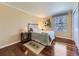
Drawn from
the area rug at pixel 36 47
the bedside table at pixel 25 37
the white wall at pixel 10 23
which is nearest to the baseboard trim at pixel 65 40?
the area rug at pixel 36 47

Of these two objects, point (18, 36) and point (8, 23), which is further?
point (18, 36)

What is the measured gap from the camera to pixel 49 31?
2.91 metres

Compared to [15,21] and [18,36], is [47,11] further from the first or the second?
[18,36]

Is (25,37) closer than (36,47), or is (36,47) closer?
(36,47)

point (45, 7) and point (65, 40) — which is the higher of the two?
point (45, 7)

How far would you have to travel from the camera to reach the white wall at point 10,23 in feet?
8.34

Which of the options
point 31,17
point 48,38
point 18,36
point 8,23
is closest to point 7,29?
point 8,23

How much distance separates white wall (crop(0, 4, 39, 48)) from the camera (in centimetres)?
254

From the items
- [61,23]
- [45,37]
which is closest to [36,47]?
[45,37]

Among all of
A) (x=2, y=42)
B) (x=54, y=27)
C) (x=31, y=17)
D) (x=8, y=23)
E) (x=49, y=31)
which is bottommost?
(x=2, y=42)

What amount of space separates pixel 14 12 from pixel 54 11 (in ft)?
6.11

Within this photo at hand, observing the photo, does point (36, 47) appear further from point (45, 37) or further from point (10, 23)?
point (10, 23)

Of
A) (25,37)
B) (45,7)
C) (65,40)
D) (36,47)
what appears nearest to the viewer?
(36,47)

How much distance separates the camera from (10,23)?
286cm
